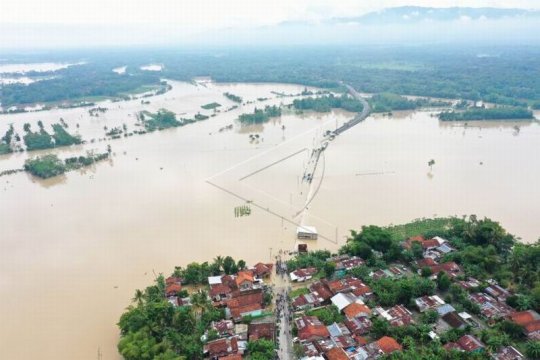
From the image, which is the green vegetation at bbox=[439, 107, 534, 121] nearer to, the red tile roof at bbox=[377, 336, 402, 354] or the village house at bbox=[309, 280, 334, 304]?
the village house at bbox=[309, 280, 334, 304]

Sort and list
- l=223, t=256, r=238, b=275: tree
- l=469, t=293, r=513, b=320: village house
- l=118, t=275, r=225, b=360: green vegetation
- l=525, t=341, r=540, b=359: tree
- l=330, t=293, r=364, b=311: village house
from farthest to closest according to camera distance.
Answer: l=223, t=256, r=238, b=275: tree
l=330, t=293, r=364, b=311: village house
l=469, t=293, r=513, b=320: village house
l=118, t=275, r=225, b=360: green vegetation
l=525, t=341, r=540, b=359: tree

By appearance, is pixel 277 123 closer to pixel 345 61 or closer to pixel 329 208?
pixel 329 208

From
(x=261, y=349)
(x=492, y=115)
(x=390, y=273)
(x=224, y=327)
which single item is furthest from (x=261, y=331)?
(x=492, y=115)

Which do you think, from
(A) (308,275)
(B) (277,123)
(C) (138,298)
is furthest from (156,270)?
(B) (277,123)

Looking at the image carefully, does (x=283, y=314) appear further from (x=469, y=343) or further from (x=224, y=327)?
(x=469, y=343)

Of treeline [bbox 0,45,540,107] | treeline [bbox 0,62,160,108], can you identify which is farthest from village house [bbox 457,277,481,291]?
treeline [bbox 0,62,160,108]

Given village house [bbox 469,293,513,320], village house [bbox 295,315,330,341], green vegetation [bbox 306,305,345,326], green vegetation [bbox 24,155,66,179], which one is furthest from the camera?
green vegetation [bbox 24,155,66,179]

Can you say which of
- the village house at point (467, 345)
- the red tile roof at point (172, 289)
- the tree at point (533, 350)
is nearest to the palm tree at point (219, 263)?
the red tile roof at point (172, 289)
